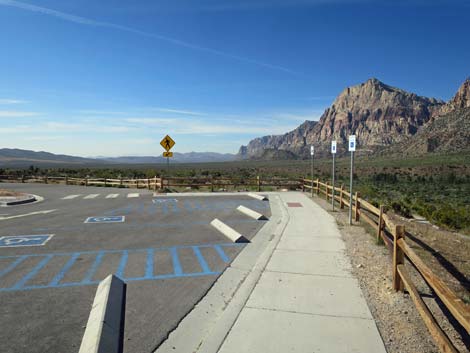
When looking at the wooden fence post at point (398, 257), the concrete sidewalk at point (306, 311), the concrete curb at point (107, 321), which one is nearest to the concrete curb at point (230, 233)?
the concrete sidewalk at point (306, 311)

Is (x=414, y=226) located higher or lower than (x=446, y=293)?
lower

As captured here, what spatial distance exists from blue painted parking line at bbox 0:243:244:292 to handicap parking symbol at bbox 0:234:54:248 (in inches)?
51.2

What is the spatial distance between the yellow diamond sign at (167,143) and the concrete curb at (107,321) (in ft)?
56.0

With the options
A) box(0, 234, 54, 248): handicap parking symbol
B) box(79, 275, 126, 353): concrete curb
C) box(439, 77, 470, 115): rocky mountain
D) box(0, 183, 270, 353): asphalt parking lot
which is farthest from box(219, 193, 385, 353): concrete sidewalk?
box(439, 77, 470, 115): rocky mountain

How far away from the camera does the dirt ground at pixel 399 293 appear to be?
4.41 meters

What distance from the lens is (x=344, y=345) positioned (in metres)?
4.20

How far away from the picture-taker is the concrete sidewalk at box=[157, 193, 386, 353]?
4.25m

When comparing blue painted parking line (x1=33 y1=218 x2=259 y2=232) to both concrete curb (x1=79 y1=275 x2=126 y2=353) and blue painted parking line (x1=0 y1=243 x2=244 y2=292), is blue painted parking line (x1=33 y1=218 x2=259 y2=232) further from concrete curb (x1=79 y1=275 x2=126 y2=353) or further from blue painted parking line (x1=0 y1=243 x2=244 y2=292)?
concrete curb (x1=79 y1=275 x2=126 y2=353)

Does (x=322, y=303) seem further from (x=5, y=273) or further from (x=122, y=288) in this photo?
(x=5, y=273)

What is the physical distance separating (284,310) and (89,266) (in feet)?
14.5

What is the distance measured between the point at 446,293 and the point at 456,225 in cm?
1381

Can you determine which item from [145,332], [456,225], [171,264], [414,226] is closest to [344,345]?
[145,332]

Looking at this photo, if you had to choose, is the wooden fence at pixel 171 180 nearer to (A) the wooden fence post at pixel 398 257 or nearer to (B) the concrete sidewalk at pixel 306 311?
(B) the concrete sidewalk at pixel 306 311

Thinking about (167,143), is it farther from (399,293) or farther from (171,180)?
(399,293)
